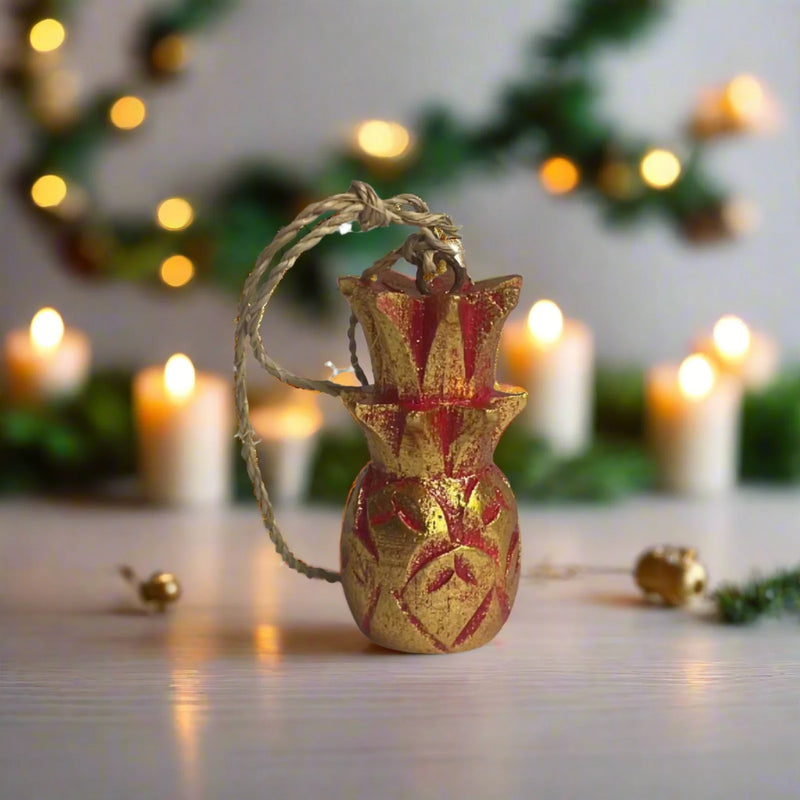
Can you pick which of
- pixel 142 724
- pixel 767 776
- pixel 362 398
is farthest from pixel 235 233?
pixel 767 776

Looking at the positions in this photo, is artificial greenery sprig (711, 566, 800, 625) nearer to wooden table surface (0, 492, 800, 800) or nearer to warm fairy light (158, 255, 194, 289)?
wooden table surface (0, 492, 800, 800)

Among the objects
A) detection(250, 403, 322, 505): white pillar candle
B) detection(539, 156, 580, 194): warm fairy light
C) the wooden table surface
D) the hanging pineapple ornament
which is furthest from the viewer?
detection(539, 156, 580, 194): warm fairy light

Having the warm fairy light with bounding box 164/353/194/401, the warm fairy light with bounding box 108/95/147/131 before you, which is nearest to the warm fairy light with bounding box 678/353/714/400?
the warm fairy light with bounding box 164/353/194/401

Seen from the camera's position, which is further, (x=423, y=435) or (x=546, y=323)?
(x=546, y=323)

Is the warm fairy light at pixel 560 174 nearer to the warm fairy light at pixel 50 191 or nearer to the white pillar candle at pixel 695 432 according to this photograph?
the white pillar candle at pixel 695 432

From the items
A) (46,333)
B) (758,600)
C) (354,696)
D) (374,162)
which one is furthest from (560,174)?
(354,696)

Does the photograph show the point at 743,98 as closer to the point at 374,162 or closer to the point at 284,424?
the point at 374,162

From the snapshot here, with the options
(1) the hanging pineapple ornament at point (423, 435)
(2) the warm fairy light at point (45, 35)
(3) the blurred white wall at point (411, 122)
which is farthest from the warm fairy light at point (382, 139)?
(1) the hanging pineapple ornament at point (423, 435)
